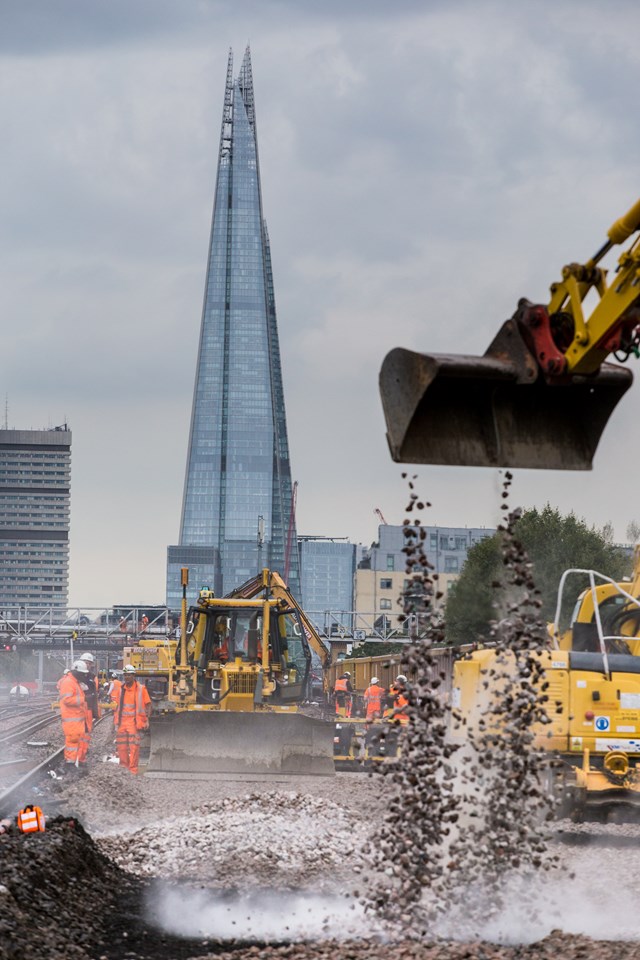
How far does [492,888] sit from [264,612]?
14035 mm

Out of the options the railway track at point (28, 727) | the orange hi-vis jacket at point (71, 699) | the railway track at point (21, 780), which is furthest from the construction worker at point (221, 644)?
the railway track at point (28, 727)

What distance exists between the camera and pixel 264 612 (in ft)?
77.9

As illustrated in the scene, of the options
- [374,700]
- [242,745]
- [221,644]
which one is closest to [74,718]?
[242,745]

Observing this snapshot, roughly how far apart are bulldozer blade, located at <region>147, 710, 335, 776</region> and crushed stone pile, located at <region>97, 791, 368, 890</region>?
185 inches

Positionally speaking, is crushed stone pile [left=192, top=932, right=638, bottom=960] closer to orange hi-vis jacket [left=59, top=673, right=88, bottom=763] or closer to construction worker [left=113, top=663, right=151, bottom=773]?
orange hi-vis jacket [left=59, top=673, right=88, bottom=763]

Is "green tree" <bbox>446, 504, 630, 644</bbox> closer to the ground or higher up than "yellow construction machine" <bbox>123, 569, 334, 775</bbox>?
higher up

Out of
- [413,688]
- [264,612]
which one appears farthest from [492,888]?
[264,612]

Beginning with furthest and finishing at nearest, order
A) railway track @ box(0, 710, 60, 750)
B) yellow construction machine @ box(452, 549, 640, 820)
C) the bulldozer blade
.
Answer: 1. railway track @ box(0, 710, 60, 750)
2. the bulldozer blade
3. yellow construction machine @ box(452, 549, 640, 820)

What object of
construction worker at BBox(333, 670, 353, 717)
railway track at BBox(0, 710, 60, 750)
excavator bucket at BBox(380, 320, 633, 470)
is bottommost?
railway track at BBox(0, 710, 60, 750)

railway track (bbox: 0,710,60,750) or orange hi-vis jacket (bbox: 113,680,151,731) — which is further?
railway track (bbox: 0,710,60,750)

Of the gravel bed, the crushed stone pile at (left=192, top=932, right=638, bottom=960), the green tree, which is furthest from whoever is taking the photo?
the green tree

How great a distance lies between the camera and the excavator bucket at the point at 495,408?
838cm

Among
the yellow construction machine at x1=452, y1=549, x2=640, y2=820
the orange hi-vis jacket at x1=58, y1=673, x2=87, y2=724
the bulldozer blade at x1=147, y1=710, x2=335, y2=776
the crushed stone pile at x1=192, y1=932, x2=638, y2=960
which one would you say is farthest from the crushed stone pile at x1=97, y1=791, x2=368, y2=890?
the orange hi-vis jacket at x1=58, y1=673, x2=87, y2=724

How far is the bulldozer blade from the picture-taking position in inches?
816
